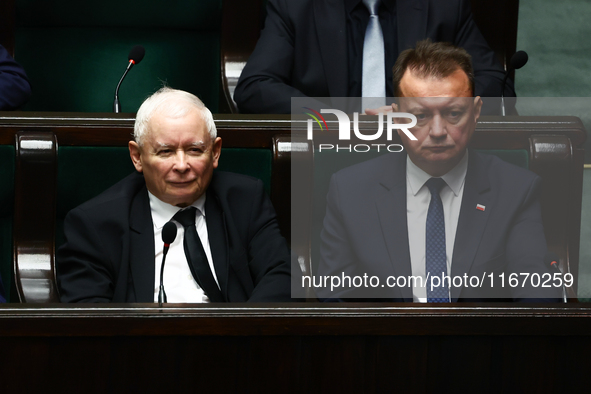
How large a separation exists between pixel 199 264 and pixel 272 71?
1.63 feet

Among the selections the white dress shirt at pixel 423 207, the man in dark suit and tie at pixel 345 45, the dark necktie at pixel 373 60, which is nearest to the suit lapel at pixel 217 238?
the white dress shirt at pixel 423 207

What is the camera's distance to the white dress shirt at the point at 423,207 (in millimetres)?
867

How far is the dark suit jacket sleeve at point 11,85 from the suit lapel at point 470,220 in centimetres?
81

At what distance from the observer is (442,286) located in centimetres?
87

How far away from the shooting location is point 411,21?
133 cm

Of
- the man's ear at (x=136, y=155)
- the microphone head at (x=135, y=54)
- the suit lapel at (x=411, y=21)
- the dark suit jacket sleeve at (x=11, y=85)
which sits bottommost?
the man's ear at (x=136, y=155)

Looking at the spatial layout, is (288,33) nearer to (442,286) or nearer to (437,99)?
(437,99)

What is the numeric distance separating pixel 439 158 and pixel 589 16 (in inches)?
50.1

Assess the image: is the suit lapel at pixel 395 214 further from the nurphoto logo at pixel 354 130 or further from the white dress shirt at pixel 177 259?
the white dress shirt at pixel 177 259

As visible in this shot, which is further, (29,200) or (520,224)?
(29,200)
